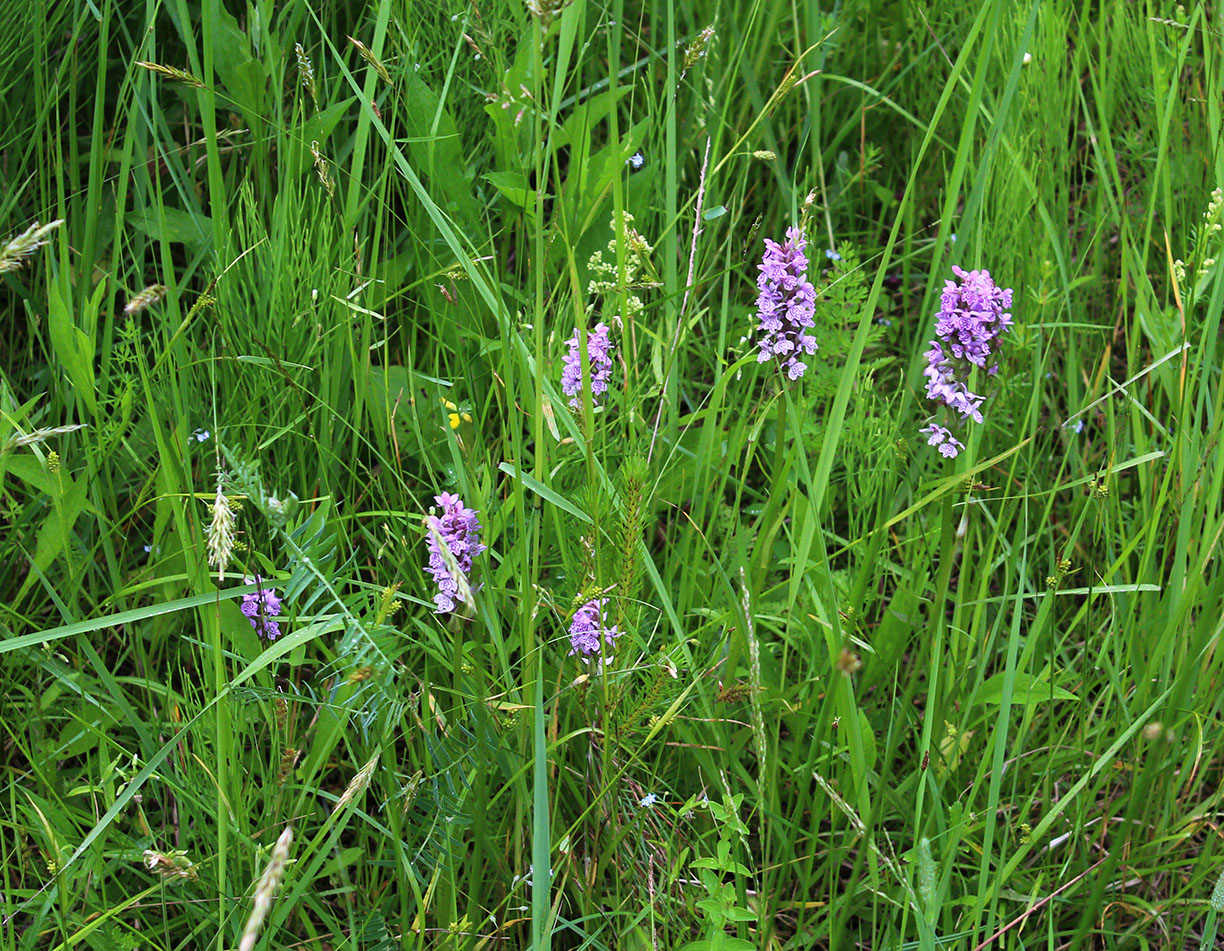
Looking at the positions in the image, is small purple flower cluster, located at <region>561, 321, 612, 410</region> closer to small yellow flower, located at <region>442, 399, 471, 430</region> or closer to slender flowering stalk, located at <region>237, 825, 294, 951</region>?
small yellow flower, located at <region>442, 399, 471, 430</region>

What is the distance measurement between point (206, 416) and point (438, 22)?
899mm

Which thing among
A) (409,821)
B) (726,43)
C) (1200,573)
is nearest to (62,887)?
(409,821)

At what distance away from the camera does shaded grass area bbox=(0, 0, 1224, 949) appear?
1287mm

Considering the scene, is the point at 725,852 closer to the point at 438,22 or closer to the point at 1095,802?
the point at 1095,802

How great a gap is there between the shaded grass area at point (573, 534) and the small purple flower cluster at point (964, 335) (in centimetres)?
11

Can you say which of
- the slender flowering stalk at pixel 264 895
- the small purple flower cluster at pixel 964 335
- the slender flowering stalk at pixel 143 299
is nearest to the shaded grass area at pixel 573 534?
the slender flowering stalk at pixel 264 895

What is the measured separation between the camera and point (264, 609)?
1461 mm

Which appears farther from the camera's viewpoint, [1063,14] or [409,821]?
[1063,14]

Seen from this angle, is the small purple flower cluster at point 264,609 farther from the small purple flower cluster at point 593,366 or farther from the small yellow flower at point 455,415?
the small purple flower cluster at point 593,366

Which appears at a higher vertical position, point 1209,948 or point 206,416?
point 206,416

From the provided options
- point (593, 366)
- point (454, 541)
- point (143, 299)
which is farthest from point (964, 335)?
point (143, 299)

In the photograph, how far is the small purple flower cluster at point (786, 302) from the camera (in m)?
1.36

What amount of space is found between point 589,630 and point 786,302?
505mm

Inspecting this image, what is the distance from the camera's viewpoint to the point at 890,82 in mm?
2477
